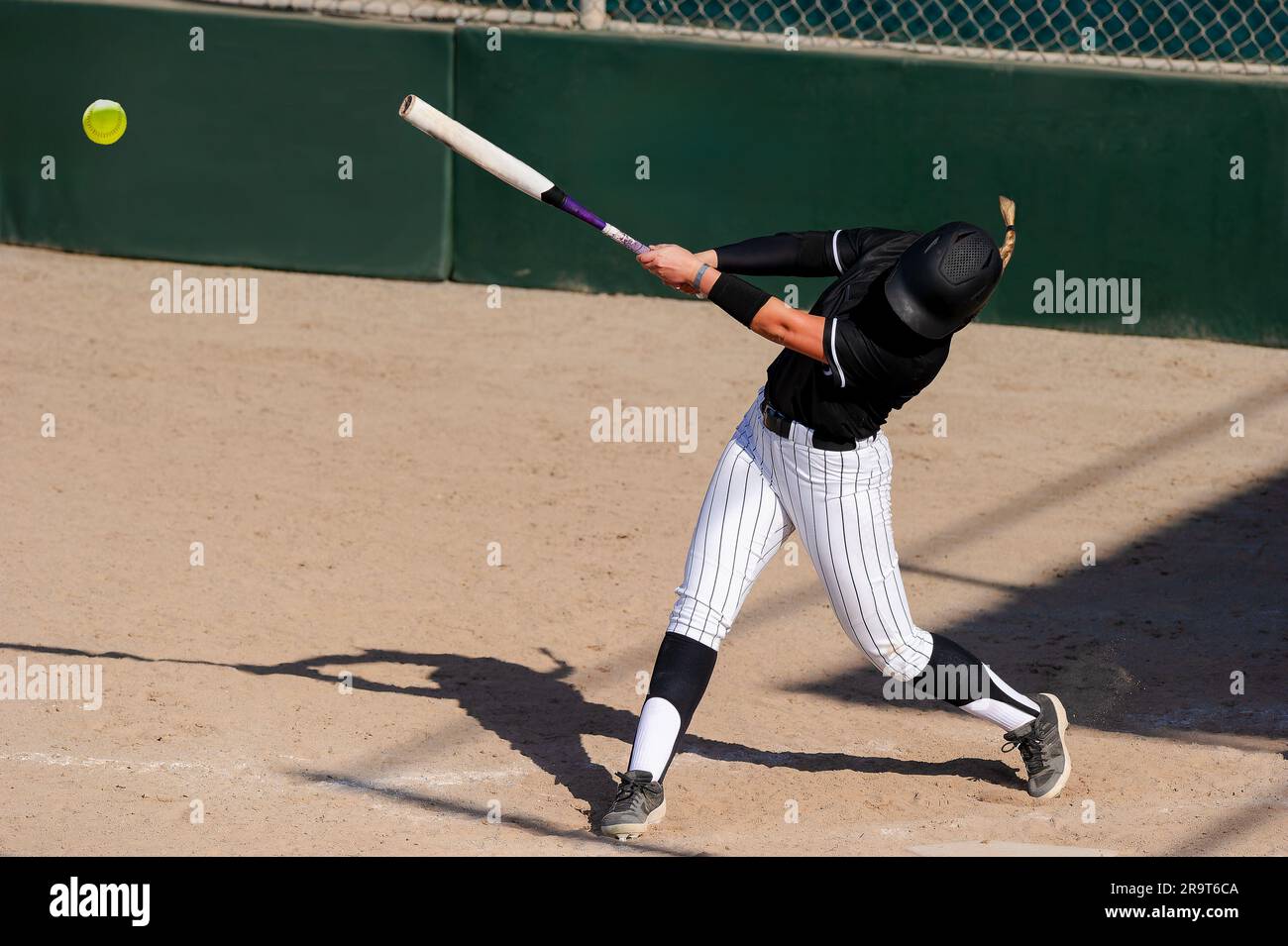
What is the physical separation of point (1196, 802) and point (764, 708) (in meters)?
1.30

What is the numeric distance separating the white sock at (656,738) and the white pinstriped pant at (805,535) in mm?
195

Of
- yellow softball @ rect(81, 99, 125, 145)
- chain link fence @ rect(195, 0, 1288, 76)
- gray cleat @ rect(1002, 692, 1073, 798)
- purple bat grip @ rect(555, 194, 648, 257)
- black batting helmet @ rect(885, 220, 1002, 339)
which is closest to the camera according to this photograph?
black batting helmet @ rect(885, 220, 1002, 339)

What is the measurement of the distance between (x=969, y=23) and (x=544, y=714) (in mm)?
5158

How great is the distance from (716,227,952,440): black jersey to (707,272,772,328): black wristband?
0.17 metres

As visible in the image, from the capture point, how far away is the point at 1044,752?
4.53m

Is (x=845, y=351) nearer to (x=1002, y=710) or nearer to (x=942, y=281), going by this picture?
(x=942, y=281)

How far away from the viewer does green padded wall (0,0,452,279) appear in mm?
9094

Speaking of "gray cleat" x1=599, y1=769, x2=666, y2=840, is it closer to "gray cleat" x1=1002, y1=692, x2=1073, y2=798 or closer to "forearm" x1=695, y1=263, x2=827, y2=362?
"gray cleat" x1=1002, y1=692, x2=1073, y2=798

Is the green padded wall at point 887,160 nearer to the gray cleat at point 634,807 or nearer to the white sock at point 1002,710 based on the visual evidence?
the white sock at point 1002,710

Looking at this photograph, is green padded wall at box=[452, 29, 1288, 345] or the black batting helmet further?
green padded wall at box=[452, 29, 1288, 345]

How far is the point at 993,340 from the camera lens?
8.66 m

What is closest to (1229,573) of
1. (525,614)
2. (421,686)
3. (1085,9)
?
(525,614)

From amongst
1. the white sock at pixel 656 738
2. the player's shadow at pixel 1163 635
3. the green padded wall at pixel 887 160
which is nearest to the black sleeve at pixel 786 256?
the white sock at pixel 656 738

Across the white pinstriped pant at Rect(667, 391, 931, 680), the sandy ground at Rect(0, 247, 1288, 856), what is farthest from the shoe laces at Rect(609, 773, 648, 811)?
the white pinstriped pant at Rect(667, 391, 931, 680)
